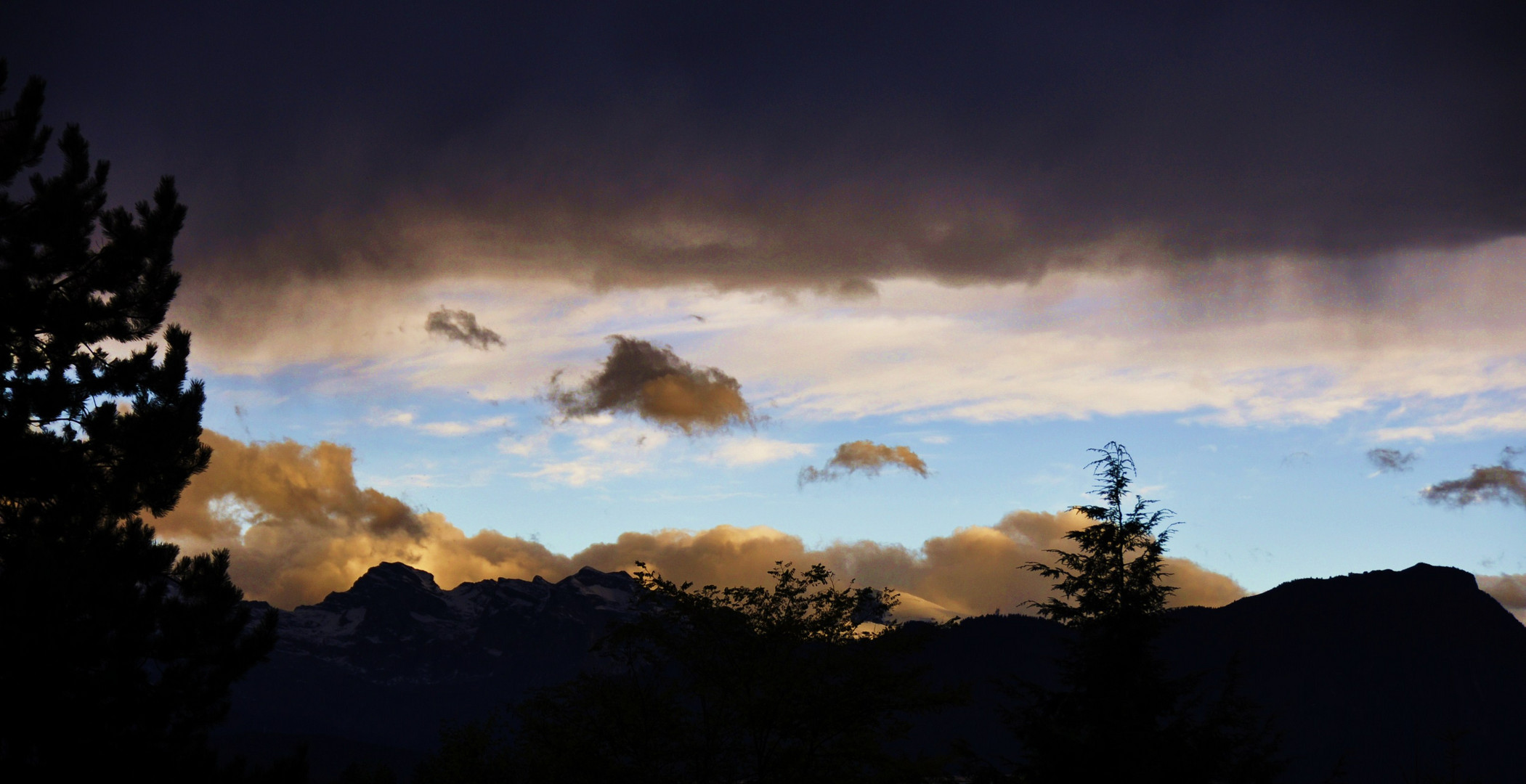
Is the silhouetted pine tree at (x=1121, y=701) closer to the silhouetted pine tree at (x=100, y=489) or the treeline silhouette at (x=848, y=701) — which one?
the treeline silhouette at (x=848, y=701)

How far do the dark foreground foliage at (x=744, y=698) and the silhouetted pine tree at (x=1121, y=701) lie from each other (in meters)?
3.48

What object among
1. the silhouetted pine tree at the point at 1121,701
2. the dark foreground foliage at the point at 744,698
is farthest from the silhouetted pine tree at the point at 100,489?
the silhouetted pine tree at the point at 1121,701

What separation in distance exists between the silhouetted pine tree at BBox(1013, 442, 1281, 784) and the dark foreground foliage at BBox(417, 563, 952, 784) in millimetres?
3484

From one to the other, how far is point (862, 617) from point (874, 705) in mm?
3074

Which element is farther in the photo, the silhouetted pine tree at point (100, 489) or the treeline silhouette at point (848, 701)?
the treeline silhouette at point (848, 701)

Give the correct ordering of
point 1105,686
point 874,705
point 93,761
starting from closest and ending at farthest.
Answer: point 93,761
point 874,705
point 1105,686

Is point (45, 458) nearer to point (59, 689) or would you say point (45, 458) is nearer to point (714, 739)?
point (59, 689)

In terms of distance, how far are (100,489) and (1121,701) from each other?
2477cm

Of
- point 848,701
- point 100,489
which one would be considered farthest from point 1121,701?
point 100,489

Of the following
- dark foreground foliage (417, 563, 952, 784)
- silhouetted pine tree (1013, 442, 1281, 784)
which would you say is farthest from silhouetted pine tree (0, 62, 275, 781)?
silhouetted pine tree (1013, 442, 1281, 784)

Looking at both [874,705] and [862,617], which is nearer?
[874,705]

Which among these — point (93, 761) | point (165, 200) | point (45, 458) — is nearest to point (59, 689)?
point (93, 761)

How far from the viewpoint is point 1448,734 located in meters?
19.0

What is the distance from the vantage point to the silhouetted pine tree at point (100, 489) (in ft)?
60.8
